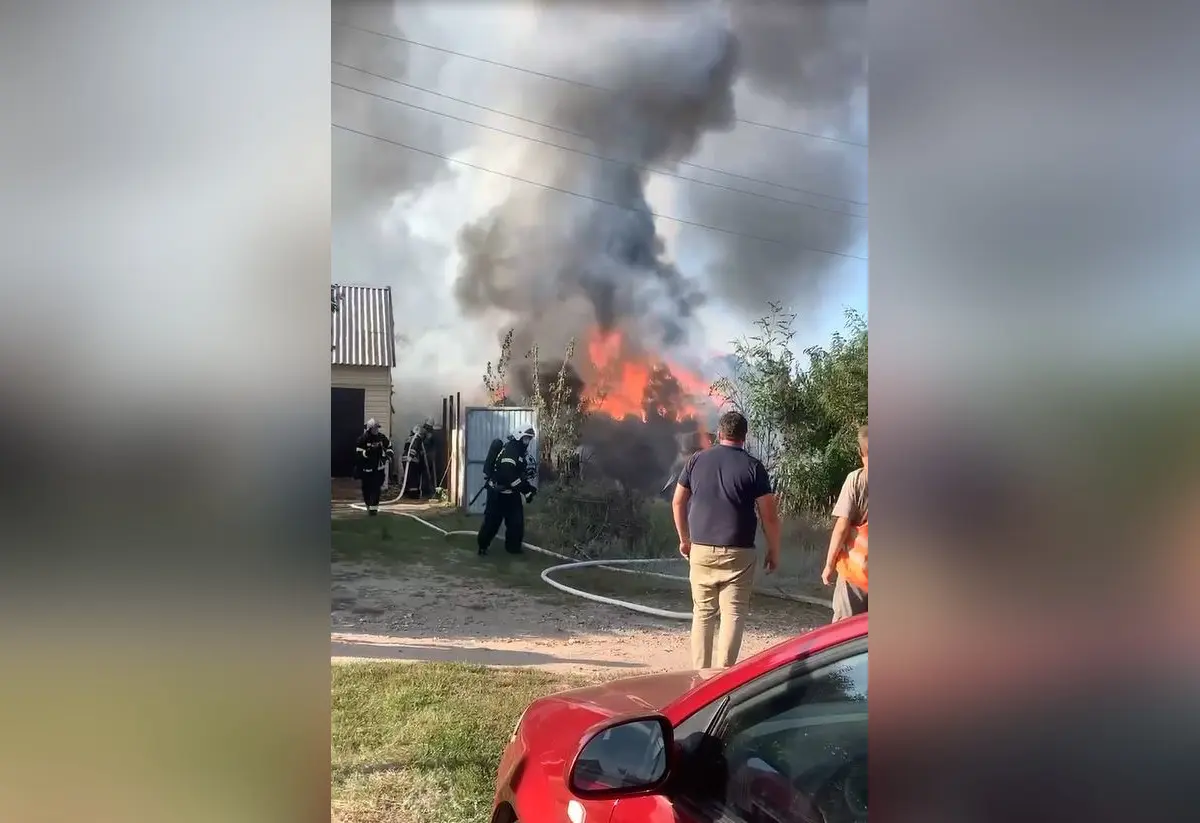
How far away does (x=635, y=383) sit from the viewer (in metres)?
4.59

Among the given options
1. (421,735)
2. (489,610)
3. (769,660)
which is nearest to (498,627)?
(489,610)

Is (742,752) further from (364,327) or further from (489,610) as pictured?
(364,327)

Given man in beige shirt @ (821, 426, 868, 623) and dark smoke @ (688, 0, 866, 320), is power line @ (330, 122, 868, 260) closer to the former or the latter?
dark smoke @ (688, 0, 866, 320)

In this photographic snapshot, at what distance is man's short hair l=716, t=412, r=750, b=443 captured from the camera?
171 inches

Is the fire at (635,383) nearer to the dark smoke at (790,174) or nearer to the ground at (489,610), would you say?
the dark smoke at (790,174)

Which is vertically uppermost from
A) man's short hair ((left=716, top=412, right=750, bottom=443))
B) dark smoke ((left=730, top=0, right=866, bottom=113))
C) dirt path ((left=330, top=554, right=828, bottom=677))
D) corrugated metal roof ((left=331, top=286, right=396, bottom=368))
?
dark smoke ((left=730, top=0, right=866, bottom=113))

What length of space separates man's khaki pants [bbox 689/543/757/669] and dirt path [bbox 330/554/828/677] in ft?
0.36

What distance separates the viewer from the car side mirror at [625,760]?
1.60m

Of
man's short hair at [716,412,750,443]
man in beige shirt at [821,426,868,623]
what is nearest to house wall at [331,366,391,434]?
man's short hair at [716,412,750,443]

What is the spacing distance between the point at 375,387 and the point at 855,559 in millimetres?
2721

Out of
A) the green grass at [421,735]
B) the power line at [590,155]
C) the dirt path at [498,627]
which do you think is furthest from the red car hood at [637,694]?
the power line at [590,155]
